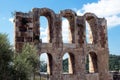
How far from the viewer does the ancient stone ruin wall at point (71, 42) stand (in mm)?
32438

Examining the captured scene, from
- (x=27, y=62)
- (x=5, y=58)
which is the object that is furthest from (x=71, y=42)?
(x=5, y=58)

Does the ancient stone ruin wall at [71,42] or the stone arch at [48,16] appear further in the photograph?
the stone arch at [48,16]

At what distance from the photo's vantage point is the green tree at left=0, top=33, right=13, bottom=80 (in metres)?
22.0

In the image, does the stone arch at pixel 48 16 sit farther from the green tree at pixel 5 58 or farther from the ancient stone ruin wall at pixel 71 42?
the green tree at pixel 5 58

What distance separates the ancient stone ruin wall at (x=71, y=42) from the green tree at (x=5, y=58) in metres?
8.90

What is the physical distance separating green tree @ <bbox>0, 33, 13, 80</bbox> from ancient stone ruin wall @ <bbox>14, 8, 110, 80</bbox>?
8.90 meters

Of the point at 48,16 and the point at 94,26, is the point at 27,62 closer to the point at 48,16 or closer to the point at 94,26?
the point at 48,16

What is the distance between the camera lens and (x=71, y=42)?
35.3 meters

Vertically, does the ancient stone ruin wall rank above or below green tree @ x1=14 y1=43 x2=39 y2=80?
above

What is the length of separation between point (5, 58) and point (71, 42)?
45.0 feet

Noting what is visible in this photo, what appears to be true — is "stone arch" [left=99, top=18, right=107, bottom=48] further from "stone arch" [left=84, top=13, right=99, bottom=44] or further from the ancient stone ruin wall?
"stone arch" [left=84, top=13, right=99, bottom=44]

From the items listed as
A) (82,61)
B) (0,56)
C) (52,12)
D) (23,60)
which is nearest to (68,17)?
(52,12)

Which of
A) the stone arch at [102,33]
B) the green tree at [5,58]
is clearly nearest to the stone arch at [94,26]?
the stone arch at [102,33]

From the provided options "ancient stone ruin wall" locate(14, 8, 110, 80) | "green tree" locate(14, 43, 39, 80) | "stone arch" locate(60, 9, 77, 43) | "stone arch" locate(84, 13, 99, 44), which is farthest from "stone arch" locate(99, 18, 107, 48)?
"green tree" locate(14, 43, 39, 80)
